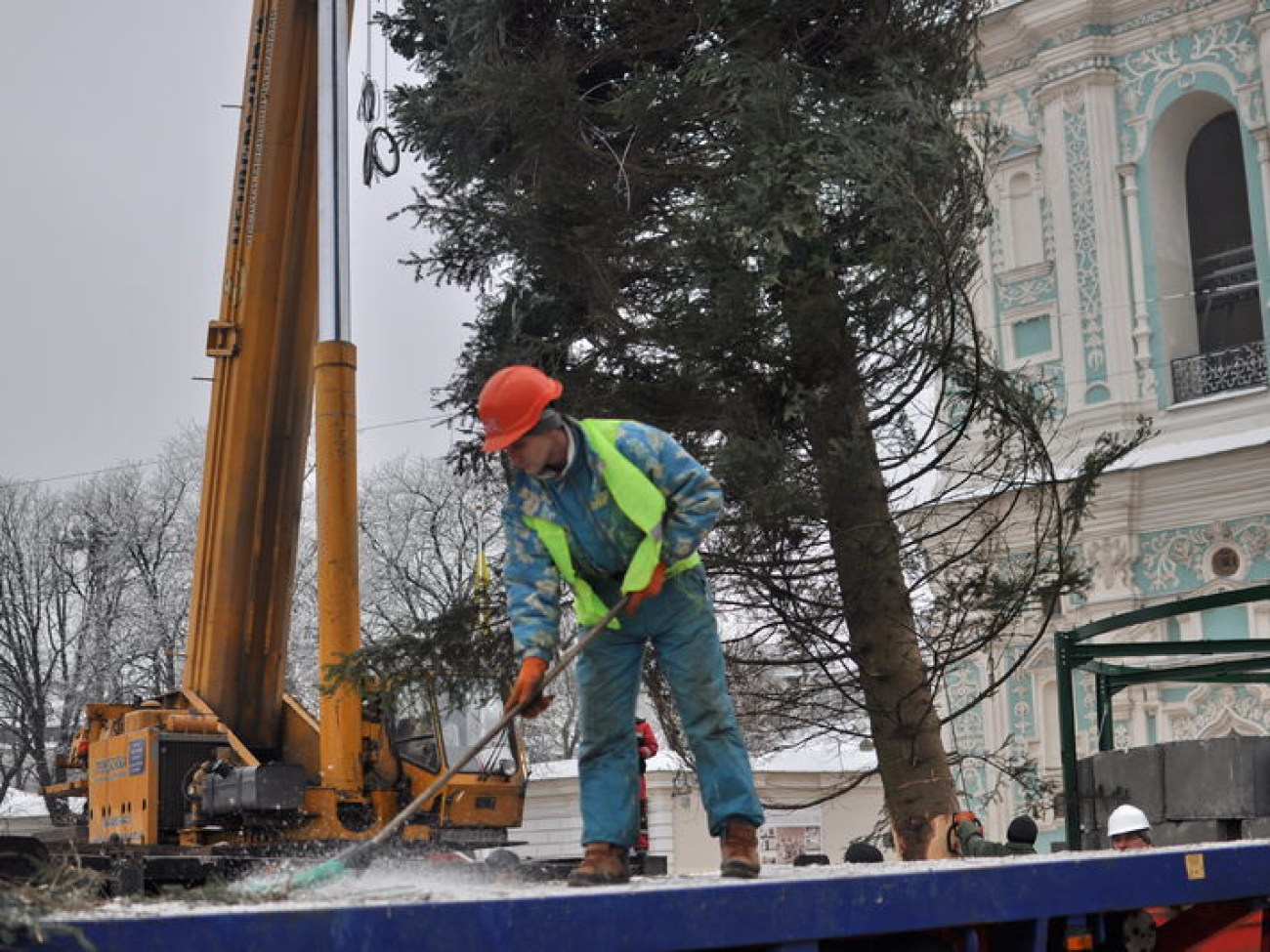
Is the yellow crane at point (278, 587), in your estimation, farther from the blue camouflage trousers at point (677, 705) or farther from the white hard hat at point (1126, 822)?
the blue camouflage trousers at point (677, 705)

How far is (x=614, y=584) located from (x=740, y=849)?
2.93 feet

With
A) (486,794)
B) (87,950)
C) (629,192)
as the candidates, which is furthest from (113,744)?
(87,950)

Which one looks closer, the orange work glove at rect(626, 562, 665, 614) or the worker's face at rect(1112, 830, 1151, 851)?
the orange work glove at rect(626, 562, 665, 614)

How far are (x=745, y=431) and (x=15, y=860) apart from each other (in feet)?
17.5

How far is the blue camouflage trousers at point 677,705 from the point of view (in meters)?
5.41

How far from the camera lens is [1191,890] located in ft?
15.7

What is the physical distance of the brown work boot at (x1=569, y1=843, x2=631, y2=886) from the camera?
5.19 m

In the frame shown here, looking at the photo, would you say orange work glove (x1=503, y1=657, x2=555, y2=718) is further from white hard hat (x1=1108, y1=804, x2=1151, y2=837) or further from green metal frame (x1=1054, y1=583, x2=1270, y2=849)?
green metal frame (x1=1054, y1=583, x2=1270, y2=849)

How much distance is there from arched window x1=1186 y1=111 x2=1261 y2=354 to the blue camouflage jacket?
21.3 m

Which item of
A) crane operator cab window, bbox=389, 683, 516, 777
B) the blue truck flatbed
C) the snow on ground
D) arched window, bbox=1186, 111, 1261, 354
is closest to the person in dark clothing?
the blue truck flatbed

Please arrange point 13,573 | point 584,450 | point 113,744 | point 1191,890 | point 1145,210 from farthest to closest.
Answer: point 13,573, point 1145,210, point 113,744, point 584,450, point 1191,890

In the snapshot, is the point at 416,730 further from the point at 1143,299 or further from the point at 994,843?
the point at 1143,299

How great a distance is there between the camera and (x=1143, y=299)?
25.5 metres

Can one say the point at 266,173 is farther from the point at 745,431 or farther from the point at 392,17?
the point at 745,431
